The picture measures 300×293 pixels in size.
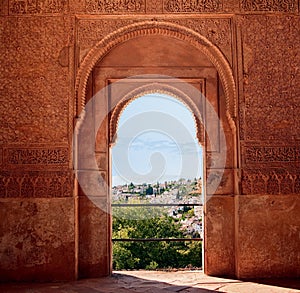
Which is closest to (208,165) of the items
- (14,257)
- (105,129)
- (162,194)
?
(105,129)

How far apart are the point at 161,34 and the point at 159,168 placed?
2.79 meters

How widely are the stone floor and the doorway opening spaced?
3.07ft

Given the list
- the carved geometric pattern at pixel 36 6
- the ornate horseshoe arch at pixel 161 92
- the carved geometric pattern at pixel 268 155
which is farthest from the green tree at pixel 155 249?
the carved geometric pattern at pixel 36 6

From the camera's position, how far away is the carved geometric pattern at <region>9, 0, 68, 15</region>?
17.3 ft

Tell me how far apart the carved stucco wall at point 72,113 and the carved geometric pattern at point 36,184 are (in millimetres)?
13

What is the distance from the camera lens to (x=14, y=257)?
192 inches

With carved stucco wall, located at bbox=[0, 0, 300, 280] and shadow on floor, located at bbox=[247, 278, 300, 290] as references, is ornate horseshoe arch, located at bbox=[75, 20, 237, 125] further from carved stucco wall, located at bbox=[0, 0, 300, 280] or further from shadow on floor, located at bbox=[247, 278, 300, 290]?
shadow on floor, located at bbox=[247, 278, 300, 290]

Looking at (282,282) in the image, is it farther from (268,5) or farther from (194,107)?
(268,5)

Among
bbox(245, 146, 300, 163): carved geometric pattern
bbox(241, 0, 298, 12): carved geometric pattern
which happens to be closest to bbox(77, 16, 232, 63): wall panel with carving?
bbox(241, 0, 298, 12): carved geometric pattern

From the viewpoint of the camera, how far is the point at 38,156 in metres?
5.07

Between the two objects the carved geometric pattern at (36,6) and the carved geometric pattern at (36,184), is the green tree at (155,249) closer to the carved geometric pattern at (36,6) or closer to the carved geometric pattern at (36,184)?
the carved geometric pattern at (36,184)

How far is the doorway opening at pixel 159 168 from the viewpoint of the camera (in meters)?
6.89

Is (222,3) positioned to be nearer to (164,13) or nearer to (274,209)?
(164,13)

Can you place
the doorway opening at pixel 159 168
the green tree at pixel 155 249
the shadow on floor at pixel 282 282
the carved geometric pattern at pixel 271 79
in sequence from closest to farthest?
1. the shadow on floor at pixel 282 282
2. the carved geometric pattern at pixel 271 79
3. the doorway opening at pixel 159 168
4. the green tree at pixel 155 249
